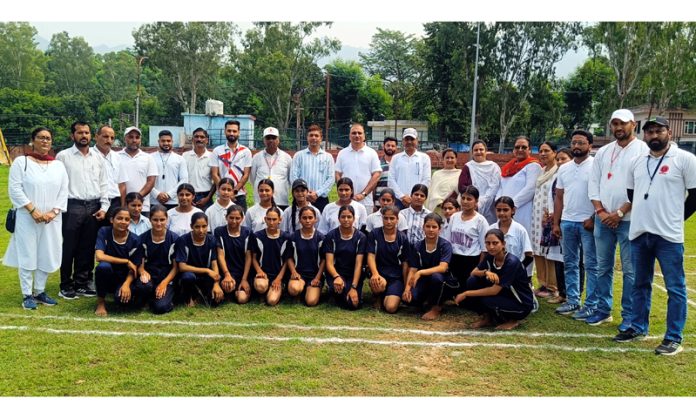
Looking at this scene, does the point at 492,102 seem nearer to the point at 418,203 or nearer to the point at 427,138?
the point at 427,138

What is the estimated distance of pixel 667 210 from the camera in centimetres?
483

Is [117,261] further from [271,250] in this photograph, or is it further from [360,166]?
[360,166]

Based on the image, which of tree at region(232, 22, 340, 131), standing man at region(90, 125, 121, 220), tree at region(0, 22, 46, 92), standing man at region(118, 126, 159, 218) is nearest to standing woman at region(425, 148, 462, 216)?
standing man at region(118, 126, 159, 218)

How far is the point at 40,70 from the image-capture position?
56.3 meters

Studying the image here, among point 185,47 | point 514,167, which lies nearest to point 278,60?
point 185,47

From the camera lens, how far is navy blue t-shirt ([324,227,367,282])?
6.29m

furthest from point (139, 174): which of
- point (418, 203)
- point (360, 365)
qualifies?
point (360, 365)

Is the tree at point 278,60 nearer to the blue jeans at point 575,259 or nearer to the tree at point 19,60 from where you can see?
the tree at point 19,60

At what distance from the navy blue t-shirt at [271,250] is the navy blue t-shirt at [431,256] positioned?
140 cm

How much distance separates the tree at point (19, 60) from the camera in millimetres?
53469

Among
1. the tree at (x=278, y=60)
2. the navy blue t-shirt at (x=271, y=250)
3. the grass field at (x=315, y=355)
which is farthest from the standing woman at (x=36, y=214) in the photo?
the tree at (x=278, y=60)

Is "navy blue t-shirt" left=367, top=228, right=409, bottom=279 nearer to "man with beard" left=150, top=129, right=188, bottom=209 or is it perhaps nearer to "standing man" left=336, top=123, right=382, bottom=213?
"standing man" left=336, top=123, right=382, bottom=213

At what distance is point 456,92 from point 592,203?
106 ft

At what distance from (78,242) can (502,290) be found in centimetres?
476
